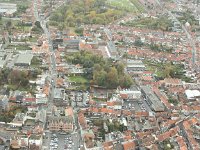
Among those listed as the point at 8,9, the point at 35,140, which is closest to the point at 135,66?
the point at 35,140

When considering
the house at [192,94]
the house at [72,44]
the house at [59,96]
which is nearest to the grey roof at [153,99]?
the house at [192,94]

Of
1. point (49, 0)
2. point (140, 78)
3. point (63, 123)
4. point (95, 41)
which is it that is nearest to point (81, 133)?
point (63, 123)

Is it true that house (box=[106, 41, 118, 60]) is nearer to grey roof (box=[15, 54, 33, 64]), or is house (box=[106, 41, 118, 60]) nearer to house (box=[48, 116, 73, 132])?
grey roof (box=[15, 54, 33, 64])

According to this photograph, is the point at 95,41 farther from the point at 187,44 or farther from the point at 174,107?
the point at 174,107

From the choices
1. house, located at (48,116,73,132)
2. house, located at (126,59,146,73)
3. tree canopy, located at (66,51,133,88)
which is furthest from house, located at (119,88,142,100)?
house, located at (48,116,73,132)

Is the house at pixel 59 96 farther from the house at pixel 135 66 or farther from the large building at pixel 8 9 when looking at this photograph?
the large building at pixel 8 9

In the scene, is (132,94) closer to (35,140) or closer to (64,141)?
(64,141)

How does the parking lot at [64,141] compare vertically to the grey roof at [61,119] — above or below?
below

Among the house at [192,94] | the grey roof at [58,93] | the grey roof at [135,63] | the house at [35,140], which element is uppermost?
the house at [35,140]
